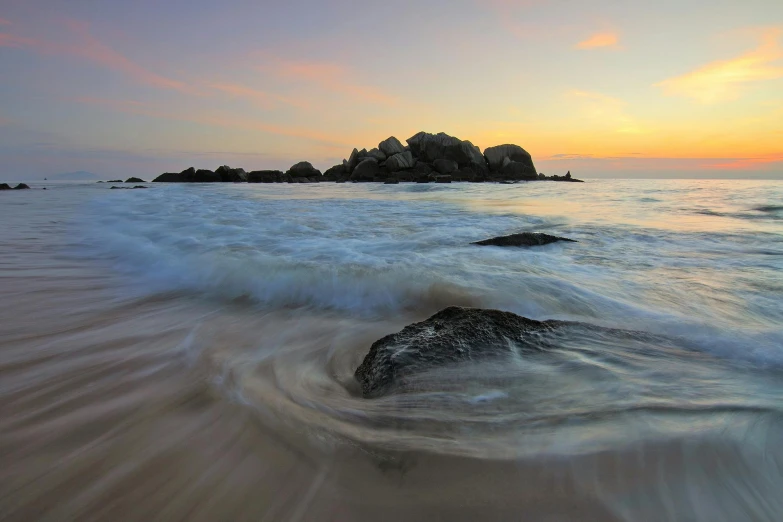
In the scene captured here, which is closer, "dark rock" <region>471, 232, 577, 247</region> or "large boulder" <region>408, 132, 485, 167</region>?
"dark rock" <region>471, 232, 577, 247</region>

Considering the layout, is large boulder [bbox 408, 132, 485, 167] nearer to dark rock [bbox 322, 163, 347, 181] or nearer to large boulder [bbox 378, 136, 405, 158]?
large boulder [bbox 378, 136, 405, 158]

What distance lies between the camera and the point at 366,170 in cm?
3812

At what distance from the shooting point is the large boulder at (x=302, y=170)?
40.8 meters

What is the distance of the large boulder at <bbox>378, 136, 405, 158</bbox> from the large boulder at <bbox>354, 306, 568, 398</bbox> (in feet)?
131

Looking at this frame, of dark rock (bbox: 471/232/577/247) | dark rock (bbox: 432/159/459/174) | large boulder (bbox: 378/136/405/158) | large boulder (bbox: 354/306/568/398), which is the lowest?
large boulder (bbox: 354/306/568/398)

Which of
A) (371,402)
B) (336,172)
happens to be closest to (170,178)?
(336,172)

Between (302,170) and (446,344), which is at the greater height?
(302,170)

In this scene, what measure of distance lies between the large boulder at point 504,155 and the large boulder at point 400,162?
9.80m

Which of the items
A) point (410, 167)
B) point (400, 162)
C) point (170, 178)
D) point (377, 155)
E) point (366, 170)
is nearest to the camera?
point (366, 170)

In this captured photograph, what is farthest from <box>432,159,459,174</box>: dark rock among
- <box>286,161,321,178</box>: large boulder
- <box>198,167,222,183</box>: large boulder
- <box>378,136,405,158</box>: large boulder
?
<box>198,167,222,183</box>: large boulder

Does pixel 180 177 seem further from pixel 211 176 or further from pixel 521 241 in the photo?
pixel 521 241

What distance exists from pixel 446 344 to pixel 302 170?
136 ft

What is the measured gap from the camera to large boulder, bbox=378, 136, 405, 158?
4038 cm

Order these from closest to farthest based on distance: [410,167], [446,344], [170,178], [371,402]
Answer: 1. [371,402]
2. [446,344]
3. [410,167]
4. [170,178]
